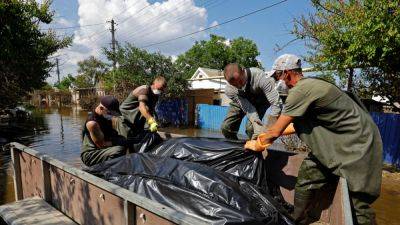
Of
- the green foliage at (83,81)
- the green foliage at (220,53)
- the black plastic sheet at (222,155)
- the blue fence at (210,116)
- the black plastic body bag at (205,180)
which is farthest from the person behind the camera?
the green foliage at (83,81)

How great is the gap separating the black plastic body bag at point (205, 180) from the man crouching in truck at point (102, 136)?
697mm

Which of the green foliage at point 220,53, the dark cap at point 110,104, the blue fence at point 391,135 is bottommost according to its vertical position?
the blue fence at point 391,135

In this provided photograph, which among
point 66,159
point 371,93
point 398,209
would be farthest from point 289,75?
point 66,159

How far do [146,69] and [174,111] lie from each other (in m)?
2.99

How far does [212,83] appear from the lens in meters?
30.1

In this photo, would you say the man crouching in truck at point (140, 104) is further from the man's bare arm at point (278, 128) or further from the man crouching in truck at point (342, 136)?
the man crouching in truck at point (342, 136)

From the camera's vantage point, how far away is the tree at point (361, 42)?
647 centimetres

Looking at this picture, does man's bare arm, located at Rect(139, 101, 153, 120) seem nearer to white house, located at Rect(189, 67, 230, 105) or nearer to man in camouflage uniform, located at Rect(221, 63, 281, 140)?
man in camouflage uniform, located at Rect(221, 63, 281, 140)

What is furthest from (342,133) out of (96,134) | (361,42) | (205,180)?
(361,42)

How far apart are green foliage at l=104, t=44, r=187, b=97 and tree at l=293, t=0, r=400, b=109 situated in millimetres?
10181

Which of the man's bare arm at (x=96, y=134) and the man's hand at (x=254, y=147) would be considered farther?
the man's bare arm at (x=96, y=134)

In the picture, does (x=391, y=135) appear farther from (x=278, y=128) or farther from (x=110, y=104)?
(x=110, y=104)

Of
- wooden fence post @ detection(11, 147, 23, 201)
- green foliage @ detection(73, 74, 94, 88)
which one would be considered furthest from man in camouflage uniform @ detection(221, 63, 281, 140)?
green foliage @ detection(73, 74, 94, 88)

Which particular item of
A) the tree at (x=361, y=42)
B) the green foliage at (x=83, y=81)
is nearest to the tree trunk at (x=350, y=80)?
the tree at (x=361, y=42)
